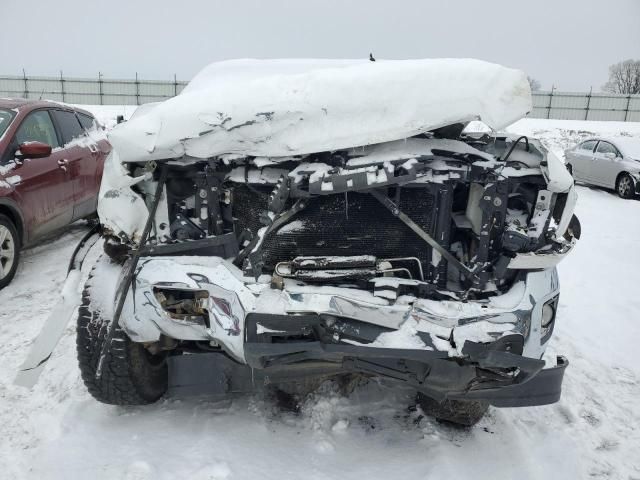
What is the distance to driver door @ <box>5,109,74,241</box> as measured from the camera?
Result: 4570 millimetres

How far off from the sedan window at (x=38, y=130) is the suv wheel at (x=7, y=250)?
79 centimetres

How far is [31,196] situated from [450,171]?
155 inches

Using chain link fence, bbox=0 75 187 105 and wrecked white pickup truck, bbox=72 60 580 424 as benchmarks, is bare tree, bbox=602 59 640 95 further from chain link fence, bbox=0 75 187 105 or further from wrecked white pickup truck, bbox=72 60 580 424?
wrecked white pickup truck, bbox=72 60 580 424

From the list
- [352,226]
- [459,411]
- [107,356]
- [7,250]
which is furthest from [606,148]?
[107,356]

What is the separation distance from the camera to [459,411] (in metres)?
2.86

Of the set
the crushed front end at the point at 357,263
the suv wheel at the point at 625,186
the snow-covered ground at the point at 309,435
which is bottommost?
the suv wheel at the point at 625,186

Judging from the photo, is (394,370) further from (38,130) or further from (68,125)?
(68,125)

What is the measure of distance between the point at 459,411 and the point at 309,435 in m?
0.85

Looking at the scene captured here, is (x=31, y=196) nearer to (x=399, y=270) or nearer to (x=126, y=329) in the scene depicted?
(x=126, y=329)

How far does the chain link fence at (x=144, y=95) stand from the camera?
26.6m

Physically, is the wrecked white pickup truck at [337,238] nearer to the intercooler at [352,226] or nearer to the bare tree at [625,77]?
the intercooler at [352,226]

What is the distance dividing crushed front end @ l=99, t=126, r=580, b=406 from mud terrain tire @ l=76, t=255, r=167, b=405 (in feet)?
0.61

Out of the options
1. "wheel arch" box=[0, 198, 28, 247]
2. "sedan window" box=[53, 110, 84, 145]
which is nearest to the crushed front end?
"wheel arch" box=[0, 198, 28, 247]

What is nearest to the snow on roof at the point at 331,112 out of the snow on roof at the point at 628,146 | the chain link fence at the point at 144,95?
the snow on roof at the point at 628,146
